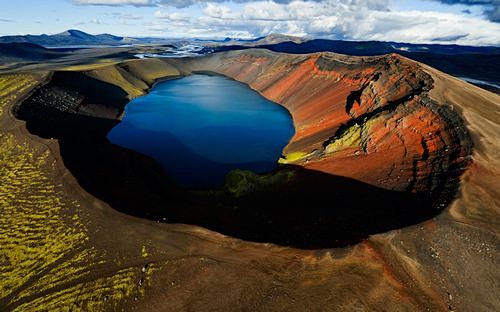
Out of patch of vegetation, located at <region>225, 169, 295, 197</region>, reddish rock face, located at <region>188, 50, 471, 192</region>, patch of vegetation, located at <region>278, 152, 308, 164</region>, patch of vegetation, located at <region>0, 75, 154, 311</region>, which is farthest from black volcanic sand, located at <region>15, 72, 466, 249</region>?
patch of vegetation, located at <region>0, 75, 154, 311</region>

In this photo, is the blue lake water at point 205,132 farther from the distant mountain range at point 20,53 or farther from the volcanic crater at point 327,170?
the distant mountain range at point 20,53

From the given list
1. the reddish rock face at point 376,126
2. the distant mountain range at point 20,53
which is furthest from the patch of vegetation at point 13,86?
the distant mountain range at point 20,53

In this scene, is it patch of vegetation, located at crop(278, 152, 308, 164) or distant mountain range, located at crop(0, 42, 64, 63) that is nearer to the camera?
patch of vegetation, located at crop(278, 152, 308, 164)

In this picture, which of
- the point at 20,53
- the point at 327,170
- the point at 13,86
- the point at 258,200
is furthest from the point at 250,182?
the point at 20,53

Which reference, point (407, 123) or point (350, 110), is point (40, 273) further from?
point (350, 110)

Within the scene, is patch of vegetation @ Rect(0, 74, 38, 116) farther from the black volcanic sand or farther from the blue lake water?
the blue lake water

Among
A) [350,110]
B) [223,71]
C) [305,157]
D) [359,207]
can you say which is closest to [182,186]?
[305,157]

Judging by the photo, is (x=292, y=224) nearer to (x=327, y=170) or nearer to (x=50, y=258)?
(x=327, y=170)
